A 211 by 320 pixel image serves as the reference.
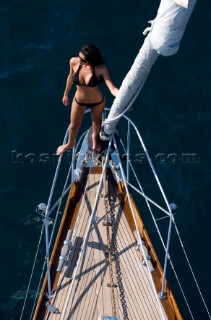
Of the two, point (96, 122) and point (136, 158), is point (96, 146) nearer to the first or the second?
point (96, 122)

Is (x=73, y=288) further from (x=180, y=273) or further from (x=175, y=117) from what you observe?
(x=175, y=117)

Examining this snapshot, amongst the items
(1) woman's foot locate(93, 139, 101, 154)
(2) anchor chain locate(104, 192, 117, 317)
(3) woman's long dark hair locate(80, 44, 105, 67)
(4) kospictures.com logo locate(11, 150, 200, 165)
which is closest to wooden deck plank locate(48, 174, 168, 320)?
(2) anchor chain locate(104, 192, 117, 317)

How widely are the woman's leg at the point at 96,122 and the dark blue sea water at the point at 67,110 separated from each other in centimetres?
604

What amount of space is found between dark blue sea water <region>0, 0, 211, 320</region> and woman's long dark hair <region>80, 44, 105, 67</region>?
9729 mm

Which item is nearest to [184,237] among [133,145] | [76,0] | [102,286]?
[133,145]

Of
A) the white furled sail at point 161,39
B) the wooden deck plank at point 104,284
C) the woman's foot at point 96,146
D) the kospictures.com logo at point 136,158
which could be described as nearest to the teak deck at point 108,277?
the wooden deck plank at point 104,284

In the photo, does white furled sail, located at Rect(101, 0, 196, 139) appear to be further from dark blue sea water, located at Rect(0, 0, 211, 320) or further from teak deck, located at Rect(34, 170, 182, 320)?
dark blue sea water, located at Rect(0, 0, 211, 320)

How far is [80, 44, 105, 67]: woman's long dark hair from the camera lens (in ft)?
37.9

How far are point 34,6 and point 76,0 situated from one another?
1.95m

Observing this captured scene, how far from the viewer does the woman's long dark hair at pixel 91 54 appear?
11.6 m

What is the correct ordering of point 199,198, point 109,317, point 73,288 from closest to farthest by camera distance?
point 109,317
point 73,288
point 199,198

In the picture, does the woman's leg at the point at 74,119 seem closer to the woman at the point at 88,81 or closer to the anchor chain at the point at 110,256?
the woman at the point at 88,81

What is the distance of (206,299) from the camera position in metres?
19.2

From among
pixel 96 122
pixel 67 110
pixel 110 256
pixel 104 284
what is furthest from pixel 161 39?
pixel 67 110
